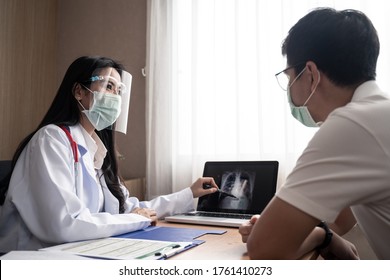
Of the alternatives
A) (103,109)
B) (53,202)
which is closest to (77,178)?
(53,202)

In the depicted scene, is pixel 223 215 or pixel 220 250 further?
pixel 223 215

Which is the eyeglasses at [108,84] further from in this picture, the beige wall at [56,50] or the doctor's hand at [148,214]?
the beige wall at [56,50]

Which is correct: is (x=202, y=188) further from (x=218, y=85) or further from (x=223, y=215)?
(x=218, y=85)

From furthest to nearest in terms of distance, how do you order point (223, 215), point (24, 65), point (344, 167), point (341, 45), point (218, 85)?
1. point (24, 65)
2. point (218, 85)
3. point (223, 215)
4. point (341, 45)
5. point (344, 167)

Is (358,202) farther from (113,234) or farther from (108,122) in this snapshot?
(108,122)

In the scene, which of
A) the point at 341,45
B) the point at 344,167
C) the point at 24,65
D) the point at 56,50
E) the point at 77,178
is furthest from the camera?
the point at 56,50

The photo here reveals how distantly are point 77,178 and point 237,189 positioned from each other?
0.66 m

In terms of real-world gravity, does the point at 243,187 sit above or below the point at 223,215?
above

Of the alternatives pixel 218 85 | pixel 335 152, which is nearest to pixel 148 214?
pixel 335 152

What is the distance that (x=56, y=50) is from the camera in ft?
8.82

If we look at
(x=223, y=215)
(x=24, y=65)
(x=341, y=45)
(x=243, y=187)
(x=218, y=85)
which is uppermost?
(x=24, y=65)
